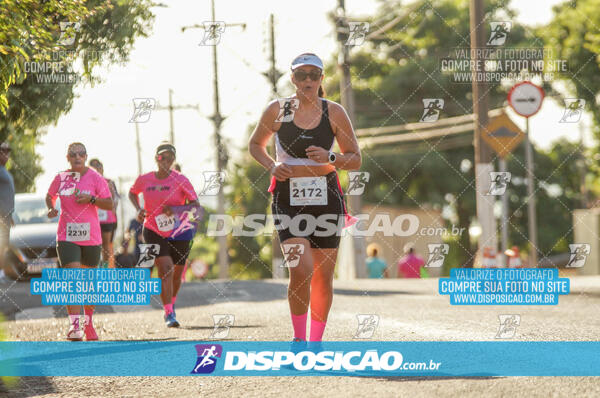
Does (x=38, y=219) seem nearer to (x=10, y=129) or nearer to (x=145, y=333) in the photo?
(x=10, y=129)

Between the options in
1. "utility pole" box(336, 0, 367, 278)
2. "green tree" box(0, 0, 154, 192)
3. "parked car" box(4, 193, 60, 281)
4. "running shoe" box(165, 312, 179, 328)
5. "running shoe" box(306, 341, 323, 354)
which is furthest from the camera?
"utility pole" box(336, 0, 367, 278)

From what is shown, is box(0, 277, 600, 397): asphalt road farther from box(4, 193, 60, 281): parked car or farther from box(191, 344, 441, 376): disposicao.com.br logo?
box(4, 193, 60, 281): parked car

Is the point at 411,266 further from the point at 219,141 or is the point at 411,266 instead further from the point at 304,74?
the point at 304,74

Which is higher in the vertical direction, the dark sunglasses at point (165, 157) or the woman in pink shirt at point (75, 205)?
the dark sunglasses at point (165, 157)

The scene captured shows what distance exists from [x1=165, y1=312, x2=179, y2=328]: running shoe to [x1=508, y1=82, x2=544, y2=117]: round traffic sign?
619 centimetres

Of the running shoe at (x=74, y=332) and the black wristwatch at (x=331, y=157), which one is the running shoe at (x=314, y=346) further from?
the running shoe at (x=74, y=332)

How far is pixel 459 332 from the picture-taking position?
7848 millimetres

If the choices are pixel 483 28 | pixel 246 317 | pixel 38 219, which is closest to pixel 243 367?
pixel 246 317

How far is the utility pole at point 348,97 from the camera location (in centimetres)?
2141

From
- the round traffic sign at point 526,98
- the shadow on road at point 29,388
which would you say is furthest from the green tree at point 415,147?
the shadow on road at point 29,388

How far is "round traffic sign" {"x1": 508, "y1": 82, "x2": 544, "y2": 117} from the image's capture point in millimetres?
12727

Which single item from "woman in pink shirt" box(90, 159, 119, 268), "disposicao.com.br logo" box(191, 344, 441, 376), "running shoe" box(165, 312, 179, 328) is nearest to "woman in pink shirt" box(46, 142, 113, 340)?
"running shoe" box(165, 312, 179, 328)

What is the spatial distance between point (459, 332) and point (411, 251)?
11.7 metres

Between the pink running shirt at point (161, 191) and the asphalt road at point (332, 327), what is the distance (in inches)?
48.4
